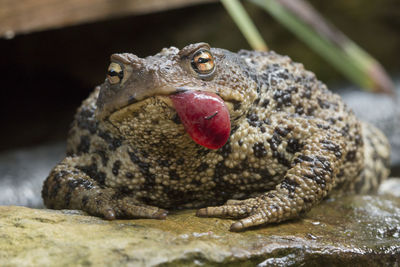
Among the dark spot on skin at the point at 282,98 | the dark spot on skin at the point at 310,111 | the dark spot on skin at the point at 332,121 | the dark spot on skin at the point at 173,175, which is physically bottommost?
the dark spot on skin at the point at 173,175

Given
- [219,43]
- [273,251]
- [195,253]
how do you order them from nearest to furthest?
[195,253], [273,251], [219,43]

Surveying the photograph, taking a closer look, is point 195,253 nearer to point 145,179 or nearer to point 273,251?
point 273,251

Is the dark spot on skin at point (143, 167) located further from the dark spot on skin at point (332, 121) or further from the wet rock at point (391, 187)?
the wet rock at point (391, 187)

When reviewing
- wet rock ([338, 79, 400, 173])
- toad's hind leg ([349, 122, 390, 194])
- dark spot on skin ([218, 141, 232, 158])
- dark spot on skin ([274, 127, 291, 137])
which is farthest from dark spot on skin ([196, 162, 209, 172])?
wet rock ([338, 79, 400, 173])

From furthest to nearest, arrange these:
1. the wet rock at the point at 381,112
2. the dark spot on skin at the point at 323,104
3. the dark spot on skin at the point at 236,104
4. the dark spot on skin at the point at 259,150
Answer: the wet rock at the point at 381,112 < the dark spot on skin at the point at 323,104 < the dark spot on skin at the point at 259,150 < the dark spot on skin at the point at 236,104

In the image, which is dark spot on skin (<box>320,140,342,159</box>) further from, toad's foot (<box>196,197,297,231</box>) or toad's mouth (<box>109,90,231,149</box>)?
toad's mouth (<box>109,90,231,149</box>)

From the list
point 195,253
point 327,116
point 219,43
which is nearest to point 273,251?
point 195,253

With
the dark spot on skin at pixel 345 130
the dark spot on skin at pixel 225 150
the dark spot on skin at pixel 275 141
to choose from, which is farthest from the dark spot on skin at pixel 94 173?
the dark spot on skin at pixel 345 130
